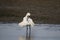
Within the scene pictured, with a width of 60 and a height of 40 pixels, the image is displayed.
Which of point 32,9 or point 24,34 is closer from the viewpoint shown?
point 24,34

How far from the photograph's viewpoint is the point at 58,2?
4.51 metres

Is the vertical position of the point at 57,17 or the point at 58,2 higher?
the point at 58,2

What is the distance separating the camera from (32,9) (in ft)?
14.5

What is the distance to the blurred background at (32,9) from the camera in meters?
4.35

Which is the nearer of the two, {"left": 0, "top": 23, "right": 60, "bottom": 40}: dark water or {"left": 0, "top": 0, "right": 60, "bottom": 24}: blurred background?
{"left": 0, "top": 23, "right": 60, "bottom": 40}: dark water

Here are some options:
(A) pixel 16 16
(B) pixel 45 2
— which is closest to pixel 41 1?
(B) pixel 45 2

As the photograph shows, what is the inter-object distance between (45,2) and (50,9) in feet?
0.68

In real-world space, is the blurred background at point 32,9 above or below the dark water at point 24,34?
above

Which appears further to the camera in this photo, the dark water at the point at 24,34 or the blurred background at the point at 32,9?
the blurred background at the point at 32,9

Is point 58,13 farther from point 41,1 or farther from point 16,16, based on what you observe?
point 16,16

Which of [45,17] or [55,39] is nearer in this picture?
[55,39]

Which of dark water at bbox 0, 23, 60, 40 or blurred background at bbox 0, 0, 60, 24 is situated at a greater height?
blurred background at bbox 0, 0, 60, 24

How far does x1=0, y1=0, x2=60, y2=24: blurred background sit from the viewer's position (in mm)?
4348

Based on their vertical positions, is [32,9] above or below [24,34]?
above
